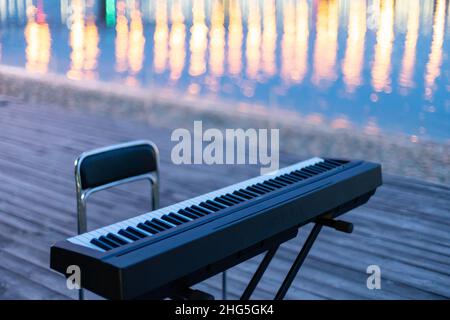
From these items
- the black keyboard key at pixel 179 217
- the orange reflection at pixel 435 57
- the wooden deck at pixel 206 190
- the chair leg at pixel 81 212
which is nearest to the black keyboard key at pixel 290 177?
the black keyboard key at pixel 179 217

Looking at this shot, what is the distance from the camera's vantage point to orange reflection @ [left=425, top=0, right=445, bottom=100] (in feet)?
24.4

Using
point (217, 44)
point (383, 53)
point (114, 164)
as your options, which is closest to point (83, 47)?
point (217, 44)

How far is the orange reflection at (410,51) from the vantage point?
7.83m

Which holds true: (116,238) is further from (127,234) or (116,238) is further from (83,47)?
(83,47)

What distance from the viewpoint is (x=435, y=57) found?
31.3 ft

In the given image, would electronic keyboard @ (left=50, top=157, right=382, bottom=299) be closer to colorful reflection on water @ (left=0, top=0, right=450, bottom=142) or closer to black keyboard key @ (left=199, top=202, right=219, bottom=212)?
black keyboard key @ (left=199, top=202, right=219, bottom=212)

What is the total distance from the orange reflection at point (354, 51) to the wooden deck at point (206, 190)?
11.8 ft

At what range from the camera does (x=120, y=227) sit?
1.42m

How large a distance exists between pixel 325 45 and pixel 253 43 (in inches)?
42.2

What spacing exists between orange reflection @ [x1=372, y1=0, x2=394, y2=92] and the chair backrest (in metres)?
5.58

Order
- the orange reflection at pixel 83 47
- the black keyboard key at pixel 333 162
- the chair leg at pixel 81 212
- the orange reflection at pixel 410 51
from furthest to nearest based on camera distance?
1. the orange reflection at pixel 83 47
2. the orange reflection at pixel 410 51
3. the chair leg at pixel 81 212
4. the black keyboard key at pixel 333 162

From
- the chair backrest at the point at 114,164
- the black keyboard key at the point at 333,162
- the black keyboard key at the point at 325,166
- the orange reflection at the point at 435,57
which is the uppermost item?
the black keyboard key at the point at 333,162

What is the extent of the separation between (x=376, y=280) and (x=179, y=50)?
7959 mm

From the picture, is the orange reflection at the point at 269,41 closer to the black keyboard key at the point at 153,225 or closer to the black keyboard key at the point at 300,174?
the black keyboard key at the point at 300,174
